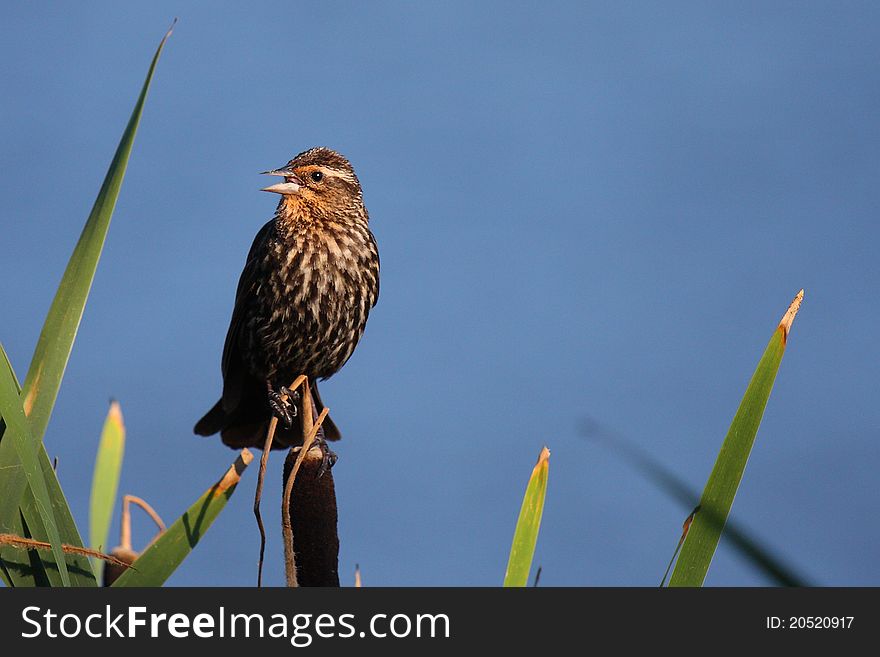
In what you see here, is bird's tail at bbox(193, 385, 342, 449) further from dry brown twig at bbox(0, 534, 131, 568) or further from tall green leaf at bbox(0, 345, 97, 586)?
dry brown twig at bbox(0, 534, 131, 568)

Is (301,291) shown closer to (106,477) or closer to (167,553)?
(106,477)

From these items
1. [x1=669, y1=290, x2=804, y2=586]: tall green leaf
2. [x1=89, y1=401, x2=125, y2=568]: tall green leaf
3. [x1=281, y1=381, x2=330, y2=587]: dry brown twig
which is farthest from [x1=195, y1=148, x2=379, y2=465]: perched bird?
[x1=669, y1=290, x2=804, y2=586]: tall green leaf

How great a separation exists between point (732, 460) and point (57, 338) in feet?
3.97

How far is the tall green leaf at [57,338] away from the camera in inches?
73.7

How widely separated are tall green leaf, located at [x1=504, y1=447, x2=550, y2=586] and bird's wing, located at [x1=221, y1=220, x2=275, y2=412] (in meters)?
2.19

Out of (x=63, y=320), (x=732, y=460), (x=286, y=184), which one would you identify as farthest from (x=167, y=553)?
(x=286, y=184)

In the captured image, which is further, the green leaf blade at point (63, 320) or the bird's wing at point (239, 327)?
the bird's wing at point (239, 327)

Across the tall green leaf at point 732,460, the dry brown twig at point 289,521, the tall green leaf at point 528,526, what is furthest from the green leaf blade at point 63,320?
the tall green leaf at point 732,460

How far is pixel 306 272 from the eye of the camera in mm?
3830

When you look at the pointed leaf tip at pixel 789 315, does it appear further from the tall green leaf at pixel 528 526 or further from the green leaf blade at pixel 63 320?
the green leaf blade at pixel 63 320

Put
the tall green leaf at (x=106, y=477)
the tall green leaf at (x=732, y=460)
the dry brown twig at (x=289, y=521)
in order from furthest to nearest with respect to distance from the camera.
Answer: the tall green leaf at (x=106, y=477) < the dry brown twig at (x=289, y=521) < the tall green leaf at (x=732, y=460)

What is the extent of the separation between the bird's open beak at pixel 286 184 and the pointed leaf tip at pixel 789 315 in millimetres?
2177

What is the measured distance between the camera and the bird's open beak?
12.2 feet
